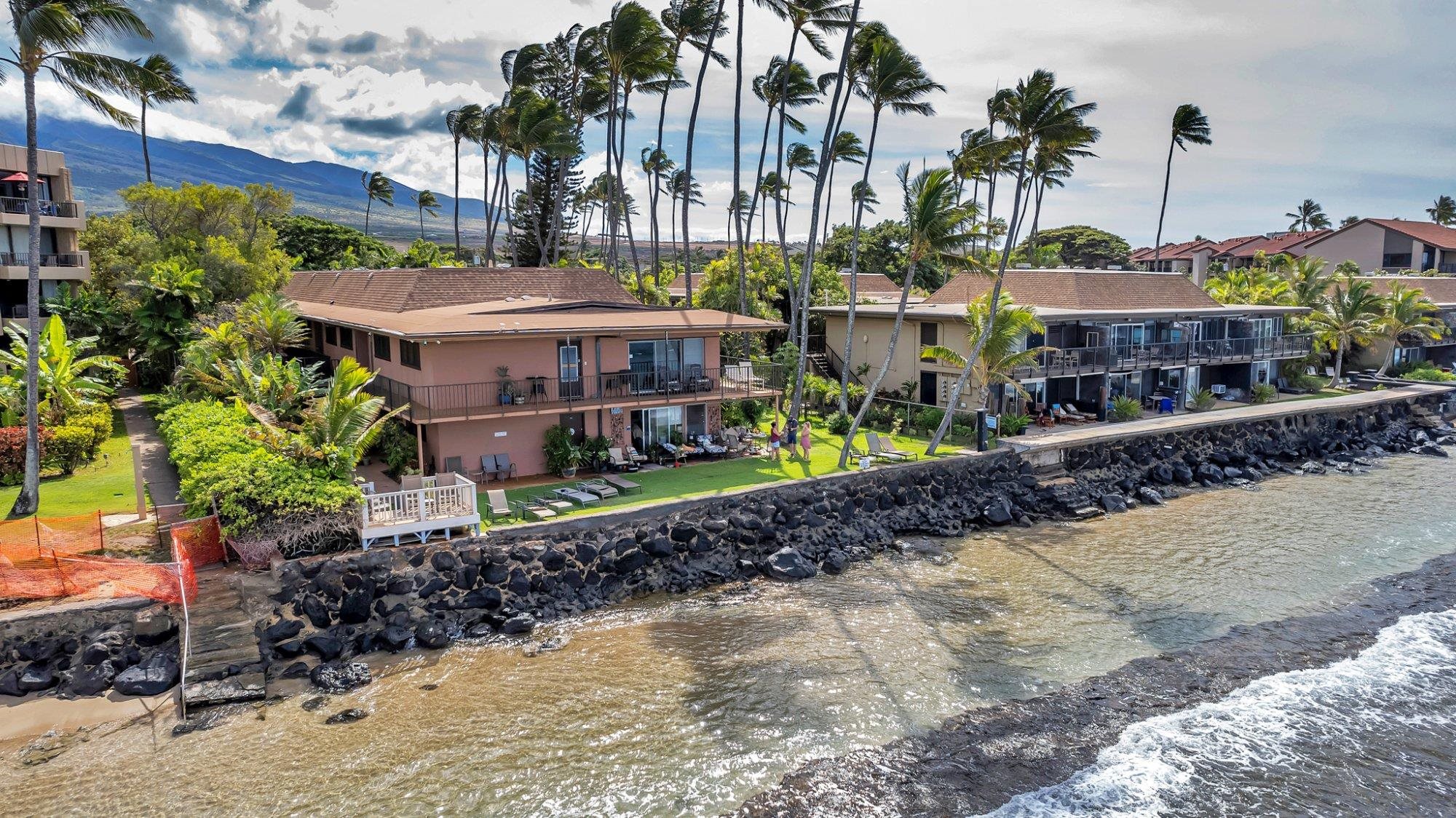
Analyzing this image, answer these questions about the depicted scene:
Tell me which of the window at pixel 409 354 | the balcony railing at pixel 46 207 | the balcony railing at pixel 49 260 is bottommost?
the window at pixel 409 354

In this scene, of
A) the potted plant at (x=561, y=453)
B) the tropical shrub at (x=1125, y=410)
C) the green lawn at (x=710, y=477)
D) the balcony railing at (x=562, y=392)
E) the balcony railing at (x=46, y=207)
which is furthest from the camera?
the balcony railing at (x=46, y=207)

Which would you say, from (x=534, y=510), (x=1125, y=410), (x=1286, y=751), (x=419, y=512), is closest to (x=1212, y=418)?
(x=1125, y=410)

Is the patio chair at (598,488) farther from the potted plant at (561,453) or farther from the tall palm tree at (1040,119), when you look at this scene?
the tall palm tree at (1040,119)

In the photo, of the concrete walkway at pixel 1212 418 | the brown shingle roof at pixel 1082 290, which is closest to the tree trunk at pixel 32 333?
the concrete walkway at pixel 1212 418

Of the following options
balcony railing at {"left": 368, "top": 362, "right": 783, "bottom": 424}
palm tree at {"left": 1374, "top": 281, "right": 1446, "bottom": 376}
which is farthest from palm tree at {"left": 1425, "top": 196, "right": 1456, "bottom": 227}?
balcony railing at {"left": 368, "top": 362, "right": 783, "bottom": 424}

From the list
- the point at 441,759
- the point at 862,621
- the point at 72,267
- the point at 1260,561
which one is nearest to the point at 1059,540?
the point at 1260,561

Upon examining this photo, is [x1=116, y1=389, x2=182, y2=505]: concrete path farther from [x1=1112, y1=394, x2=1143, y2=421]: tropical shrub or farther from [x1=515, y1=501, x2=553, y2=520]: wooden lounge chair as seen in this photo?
[x1=1112, y1=394, x2=1143, y2=421]: tropical shrub
